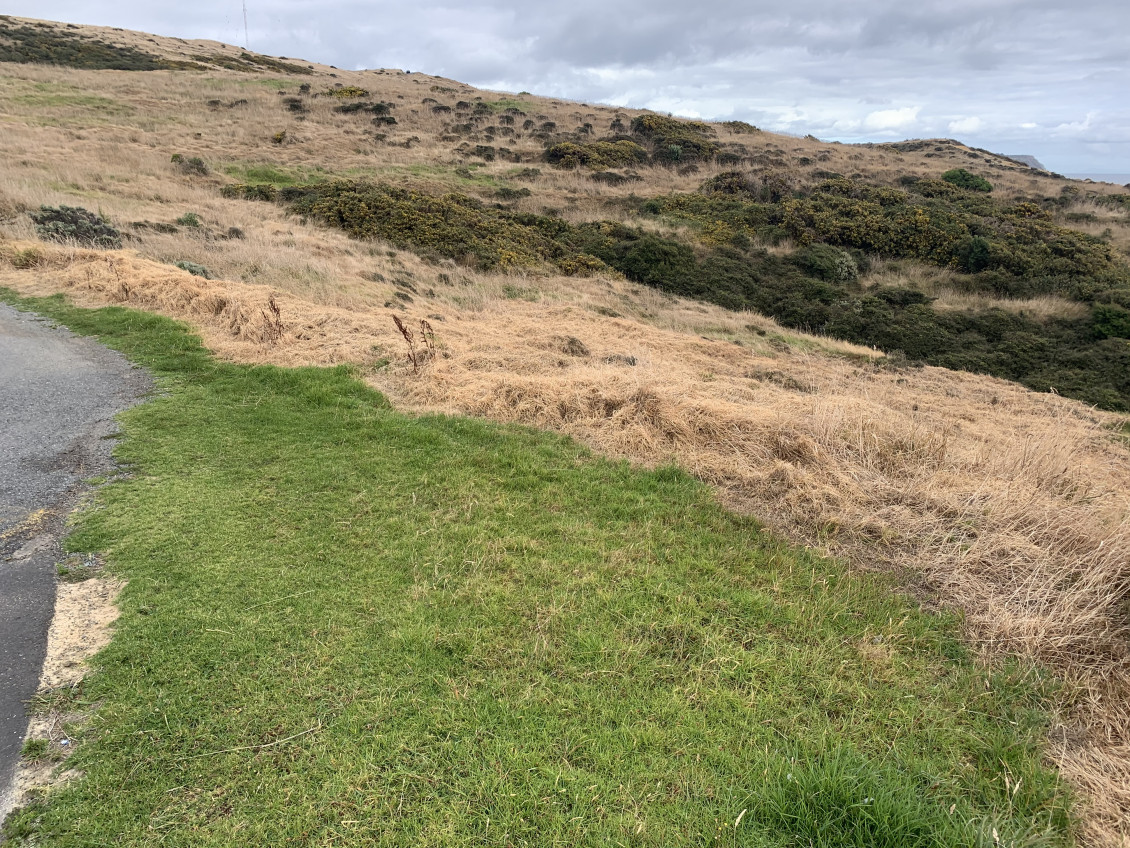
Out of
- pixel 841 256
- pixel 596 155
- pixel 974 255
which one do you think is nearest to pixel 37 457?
pixel 841 256

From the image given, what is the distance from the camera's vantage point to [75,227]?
543 inches

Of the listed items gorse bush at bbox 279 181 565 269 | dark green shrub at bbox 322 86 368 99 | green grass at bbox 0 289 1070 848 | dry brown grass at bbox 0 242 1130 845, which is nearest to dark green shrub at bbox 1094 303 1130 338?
dry brown grass at bbox 0 242 1130 845

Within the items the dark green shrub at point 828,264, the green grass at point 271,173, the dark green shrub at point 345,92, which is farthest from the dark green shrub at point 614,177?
the dark green shrub at point 345,92

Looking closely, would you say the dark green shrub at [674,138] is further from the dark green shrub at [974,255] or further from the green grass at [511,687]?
the green grass at [511,687]

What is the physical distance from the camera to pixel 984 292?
749 inches

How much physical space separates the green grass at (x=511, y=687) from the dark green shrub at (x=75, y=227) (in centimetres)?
1204

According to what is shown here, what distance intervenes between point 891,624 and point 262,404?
256 inches

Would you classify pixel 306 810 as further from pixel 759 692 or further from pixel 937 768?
pixel 937 768

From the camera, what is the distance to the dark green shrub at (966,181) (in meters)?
28.5

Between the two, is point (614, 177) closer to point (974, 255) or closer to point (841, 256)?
point (841, 256)

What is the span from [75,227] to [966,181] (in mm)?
35378

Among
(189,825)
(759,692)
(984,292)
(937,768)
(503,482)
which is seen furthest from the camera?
(984,292)

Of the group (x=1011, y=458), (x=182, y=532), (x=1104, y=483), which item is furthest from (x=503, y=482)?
(x=1104, y=483)

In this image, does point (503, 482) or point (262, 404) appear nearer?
point (503, 482)
